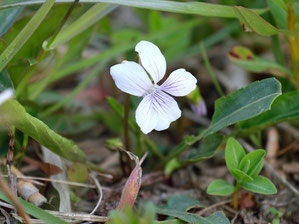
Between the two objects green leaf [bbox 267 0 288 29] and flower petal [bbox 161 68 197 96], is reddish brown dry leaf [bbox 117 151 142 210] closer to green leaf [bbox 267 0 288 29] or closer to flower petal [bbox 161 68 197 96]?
flower petal [bbox 161 68 197 96]

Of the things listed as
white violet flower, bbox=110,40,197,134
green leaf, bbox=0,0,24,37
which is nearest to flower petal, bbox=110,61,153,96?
white violet flower, bbox=110,40,197,134

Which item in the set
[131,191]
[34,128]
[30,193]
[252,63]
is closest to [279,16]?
[252,63]

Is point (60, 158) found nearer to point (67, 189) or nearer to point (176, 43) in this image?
point (67, 189)

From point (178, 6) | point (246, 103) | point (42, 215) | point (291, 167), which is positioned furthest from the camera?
point (291, 167)

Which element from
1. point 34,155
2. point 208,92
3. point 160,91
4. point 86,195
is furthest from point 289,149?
point 34,155

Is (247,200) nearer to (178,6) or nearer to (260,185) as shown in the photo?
(260,185)

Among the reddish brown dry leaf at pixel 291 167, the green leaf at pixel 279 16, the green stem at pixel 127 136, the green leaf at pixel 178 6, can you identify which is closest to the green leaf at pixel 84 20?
the green leaf at pixel 178 6

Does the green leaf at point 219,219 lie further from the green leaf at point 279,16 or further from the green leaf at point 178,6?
the green leaf at point 279,16
